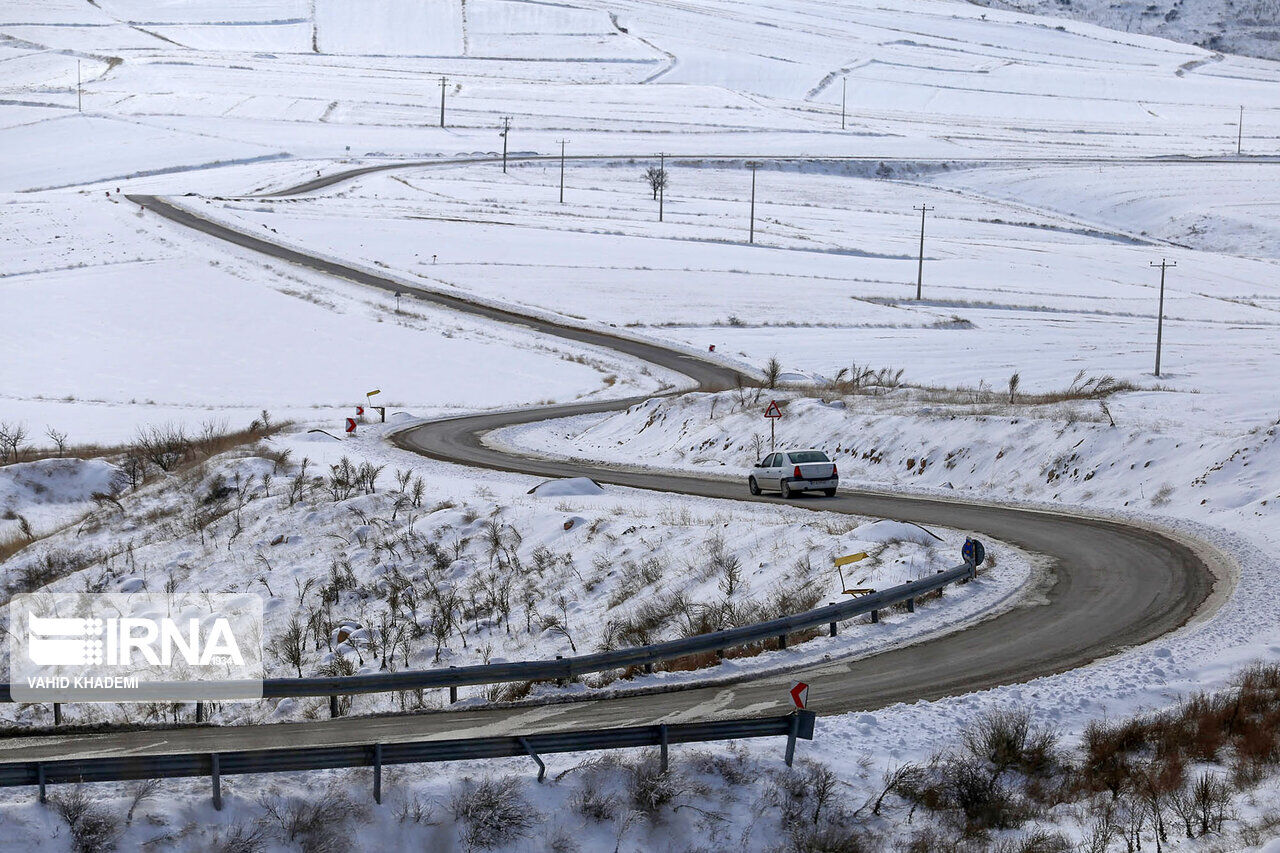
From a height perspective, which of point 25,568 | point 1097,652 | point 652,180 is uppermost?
point 652,180

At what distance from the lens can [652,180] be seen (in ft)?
371

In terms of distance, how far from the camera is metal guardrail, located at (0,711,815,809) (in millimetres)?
11117

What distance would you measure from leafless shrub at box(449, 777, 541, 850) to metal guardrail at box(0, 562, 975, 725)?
3.03 metres

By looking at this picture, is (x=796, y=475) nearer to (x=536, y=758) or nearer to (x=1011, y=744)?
(x=1011, y=744)

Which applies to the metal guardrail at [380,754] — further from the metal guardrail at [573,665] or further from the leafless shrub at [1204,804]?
the leafless shrub at [1204,804]

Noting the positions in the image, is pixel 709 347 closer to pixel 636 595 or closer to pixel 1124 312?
pixel 1124 312

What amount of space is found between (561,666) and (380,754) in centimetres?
406

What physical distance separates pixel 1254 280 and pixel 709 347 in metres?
46.6

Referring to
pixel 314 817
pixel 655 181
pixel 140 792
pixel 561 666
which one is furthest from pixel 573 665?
pixel 655 181

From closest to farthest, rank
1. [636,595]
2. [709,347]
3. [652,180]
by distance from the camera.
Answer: [636,595], [709,347], [652,180]

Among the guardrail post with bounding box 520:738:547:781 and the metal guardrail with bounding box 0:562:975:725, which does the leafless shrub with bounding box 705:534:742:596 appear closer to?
the metal guardrail with bounding box 0:562:975:725

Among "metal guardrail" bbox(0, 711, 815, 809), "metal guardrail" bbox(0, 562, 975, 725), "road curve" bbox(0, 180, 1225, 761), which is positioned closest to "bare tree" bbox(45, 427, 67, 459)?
"road curve" bbox(0, 180, 1225, 761)

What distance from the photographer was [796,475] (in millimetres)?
29938

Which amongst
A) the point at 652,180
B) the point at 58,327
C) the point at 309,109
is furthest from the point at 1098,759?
the point at 309,109
